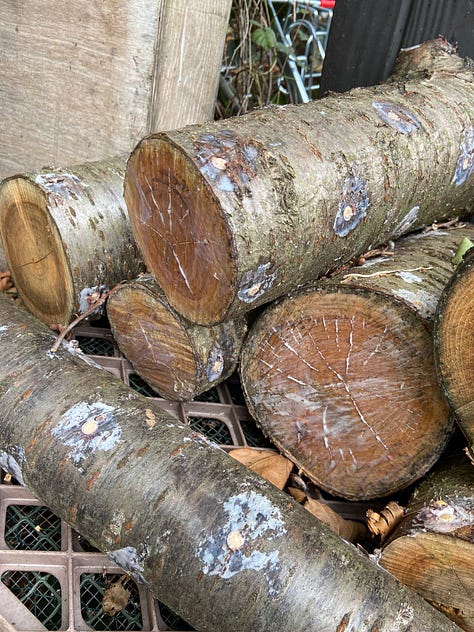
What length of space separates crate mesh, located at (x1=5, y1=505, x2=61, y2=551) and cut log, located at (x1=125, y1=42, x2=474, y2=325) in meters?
0.70

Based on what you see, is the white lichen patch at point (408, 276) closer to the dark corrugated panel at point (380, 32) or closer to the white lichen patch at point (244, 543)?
the white lichen patch at point (244, 543)

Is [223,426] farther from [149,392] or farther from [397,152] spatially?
[397,152]

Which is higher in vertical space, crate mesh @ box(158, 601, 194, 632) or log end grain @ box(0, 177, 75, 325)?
log end grain @ box(0, 177, 75, 325)

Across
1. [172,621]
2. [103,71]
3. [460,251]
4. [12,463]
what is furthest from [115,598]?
[103,71]

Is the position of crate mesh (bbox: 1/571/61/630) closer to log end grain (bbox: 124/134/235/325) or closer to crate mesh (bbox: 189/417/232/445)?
crate mesh (bbox: 189/417/232/445)

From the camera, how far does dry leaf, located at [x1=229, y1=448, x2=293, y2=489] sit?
6.42 feet

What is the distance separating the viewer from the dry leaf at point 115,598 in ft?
5.20

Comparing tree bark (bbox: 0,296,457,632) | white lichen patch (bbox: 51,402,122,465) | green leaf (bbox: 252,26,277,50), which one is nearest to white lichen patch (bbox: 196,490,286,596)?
tree bark (bbox: 0,296,457,632)

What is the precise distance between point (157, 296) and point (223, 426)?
1.76 ft

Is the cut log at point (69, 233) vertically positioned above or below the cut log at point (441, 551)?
above

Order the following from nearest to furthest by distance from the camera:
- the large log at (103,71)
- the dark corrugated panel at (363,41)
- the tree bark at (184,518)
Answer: the tree bark at (184,518) < the large log at (103,71) < the dark corrugated panel at (363,41)

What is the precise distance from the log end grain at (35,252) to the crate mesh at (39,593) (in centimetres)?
84

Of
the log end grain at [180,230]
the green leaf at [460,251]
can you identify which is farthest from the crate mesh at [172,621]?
the green leaf at [460,251]

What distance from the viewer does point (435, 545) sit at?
152 cm
